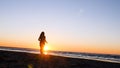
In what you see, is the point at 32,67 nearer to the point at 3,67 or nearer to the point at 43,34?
the point at 3,67

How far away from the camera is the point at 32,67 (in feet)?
31.9

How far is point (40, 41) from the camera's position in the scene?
55.4ft

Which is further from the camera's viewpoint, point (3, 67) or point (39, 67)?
point (39, 67)

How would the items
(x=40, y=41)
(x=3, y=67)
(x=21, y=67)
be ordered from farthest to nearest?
1. (x=40, y=41)
2. (x=21, y=67)
3. (x=3, y=67)

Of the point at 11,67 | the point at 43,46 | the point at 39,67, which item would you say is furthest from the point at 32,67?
the point at 43,46

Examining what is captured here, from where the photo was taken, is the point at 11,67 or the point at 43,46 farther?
the point at 43,46

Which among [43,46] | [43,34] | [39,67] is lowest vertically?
[39,67]

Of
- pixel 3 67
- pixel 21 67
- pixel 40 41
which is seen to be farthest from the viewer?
pixel 40 41

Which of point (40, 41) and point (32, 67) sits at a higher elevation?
point (40, 41)

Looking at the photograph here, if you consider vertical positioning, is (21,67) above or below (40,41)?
below

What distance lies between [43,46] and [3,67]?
313 inches

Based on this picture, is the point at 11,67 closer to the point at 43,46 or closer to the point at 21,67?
the point at 21,67

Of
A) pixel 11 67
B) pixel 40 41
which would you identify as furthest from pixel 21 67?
pixel 40 41

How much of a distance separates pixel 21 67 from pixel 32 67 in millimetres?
539
